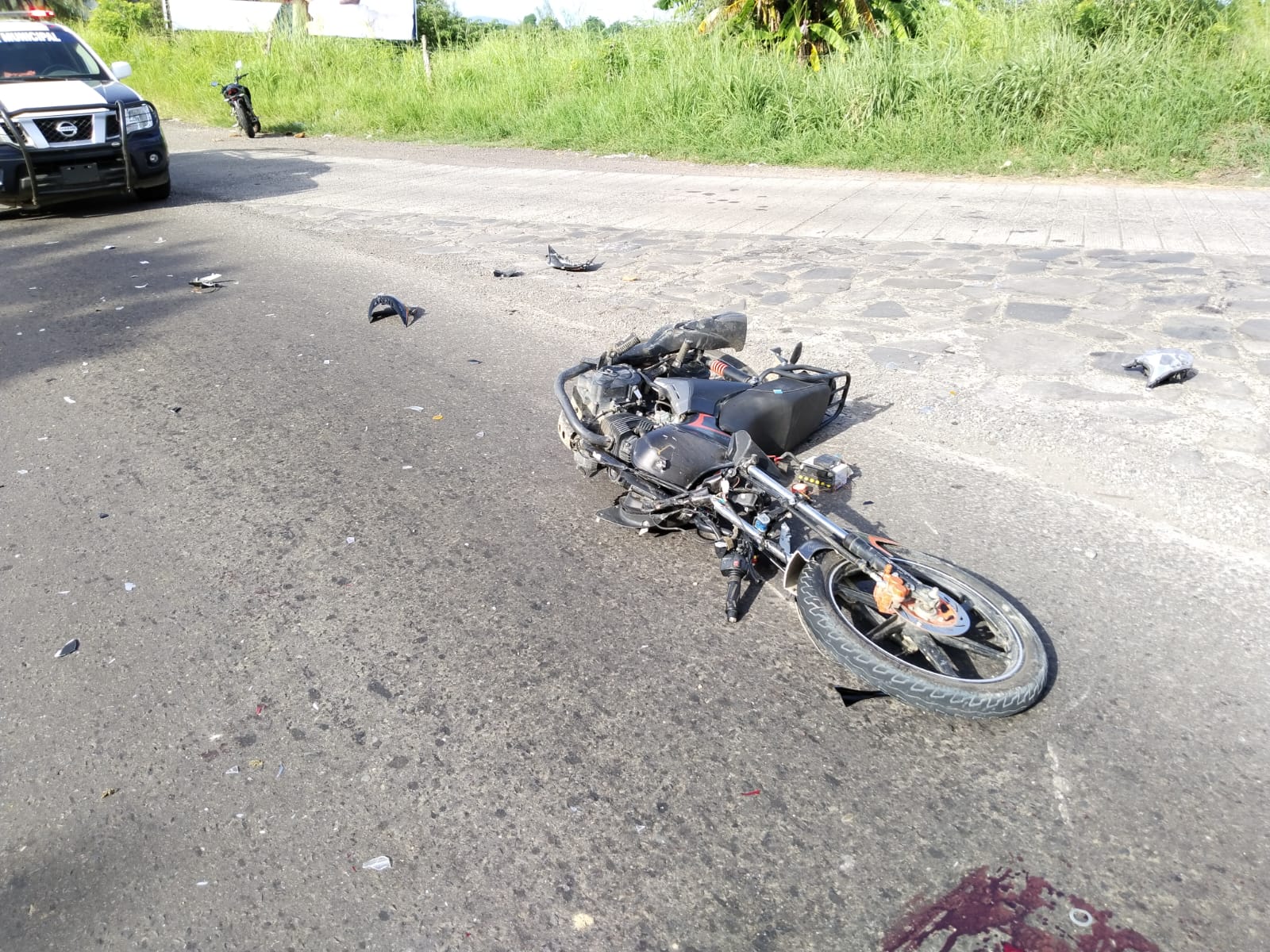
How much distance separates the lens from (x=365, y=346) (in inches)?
239

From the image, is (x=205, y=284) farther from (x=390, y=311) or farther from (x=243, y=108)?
(x=243, y=108)

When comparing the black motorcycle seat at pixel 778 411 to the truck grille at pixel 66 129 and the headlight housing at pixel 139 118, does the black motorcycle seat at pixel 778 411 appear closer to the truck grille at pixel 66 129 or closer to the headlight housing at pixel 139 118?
the truck grille at pixel 66 129

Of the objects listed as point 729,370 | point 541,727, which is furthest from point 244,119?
point 541,727

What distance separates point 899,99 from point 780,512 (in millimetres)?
11239

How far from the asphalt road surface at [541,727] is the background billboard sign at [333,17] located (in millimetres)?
17923

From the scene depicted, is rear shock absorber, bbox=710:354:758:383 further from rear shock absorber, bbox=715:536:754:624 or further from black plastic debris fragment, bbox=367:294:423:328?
black plastic debris fragment, bbox=367:294:423:328

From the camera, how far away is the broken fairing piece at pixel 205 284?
7.36 metres

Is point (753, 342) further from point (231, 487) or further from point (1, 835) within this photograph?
point (1, 835)

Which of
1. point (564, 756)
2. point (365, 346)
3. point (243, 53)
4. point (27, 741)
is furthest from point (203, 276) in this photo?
point (243, 53)

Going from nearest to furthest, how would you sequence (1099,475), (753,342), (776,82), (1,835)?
(1,835) → (1099,475) → (753,342) → (776,82)

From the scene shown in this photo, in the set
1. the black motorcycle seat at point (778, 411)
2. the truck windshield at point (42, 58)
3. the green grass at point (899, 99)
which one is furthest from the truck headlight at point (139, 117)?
the black motorcycle seat at point (778, 411)

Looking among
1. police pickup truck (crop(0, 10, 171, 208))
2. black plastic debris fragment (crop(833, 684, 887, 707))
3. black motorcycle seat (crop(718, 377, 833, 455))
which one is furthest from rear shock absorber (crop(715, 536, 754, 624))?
police pickup truck (crop(0, 10, 171, 208))

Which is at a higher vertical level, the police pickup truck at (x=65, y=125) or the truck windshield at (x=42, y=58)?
the truck windshield at (x=42, y=58)

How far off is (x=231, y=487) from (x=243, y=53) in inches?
839
